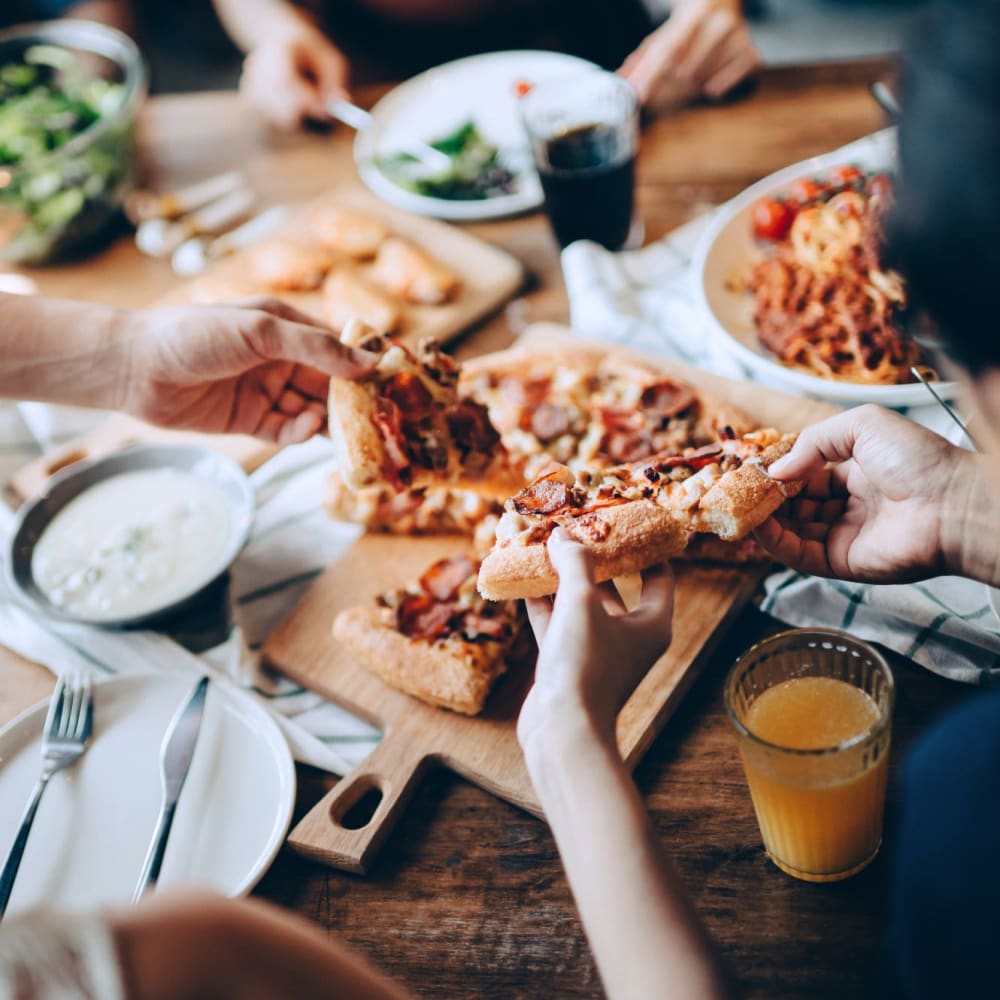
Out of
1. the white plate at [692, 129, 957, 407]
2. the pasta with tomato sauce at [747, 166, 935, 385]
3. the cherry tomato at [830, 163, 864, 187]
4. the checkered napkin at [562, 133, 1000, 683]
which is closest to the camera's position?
the checkered napkin at [562, 133, 1000, 683]

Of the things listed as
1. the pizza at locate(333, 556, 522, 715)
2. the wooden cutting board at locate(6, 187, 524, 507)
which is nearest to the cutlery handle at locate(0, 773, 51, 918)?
the pizza at locate(333, 556, 522, 715)

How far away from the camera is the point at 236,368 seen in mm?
2662

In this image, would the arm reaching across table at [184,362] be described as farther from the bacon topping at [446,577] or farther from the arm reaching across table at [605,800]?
the arm reaching across table at [605,800]

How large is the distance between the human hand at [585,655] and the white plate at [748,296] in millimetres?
1176

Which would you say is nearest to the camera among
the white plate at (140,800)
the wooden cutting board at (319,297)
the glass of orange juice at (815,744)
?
the glass of orange juice at (815,744)

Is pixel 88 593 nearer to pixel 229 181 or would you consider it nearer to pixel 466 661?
pixel 466 661

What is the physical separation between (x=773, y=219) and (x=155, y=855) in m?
2.59

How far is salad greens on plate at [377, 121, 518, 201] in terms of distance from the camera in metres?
3.99

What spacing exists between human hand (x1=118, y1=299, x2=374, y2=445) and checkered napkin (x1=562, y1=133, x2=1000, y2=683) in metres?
0.97

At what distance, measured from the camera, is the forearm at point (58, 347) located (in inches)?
108

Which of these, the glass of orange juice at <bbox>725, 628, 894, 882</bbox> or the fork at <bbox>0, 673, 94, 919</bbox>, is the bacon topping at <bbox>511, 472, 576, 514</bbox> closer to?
the glass of orange juice at <bbox>725, 628, 894, 882</bbox>

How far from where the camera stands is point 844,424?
2.06 meters

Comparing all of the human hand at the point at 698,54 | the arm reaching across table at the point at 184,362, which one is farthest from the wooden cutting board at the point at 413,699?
the human hand at the point at 698,54

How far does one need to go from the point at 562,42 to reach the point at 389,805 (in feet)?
12.8
